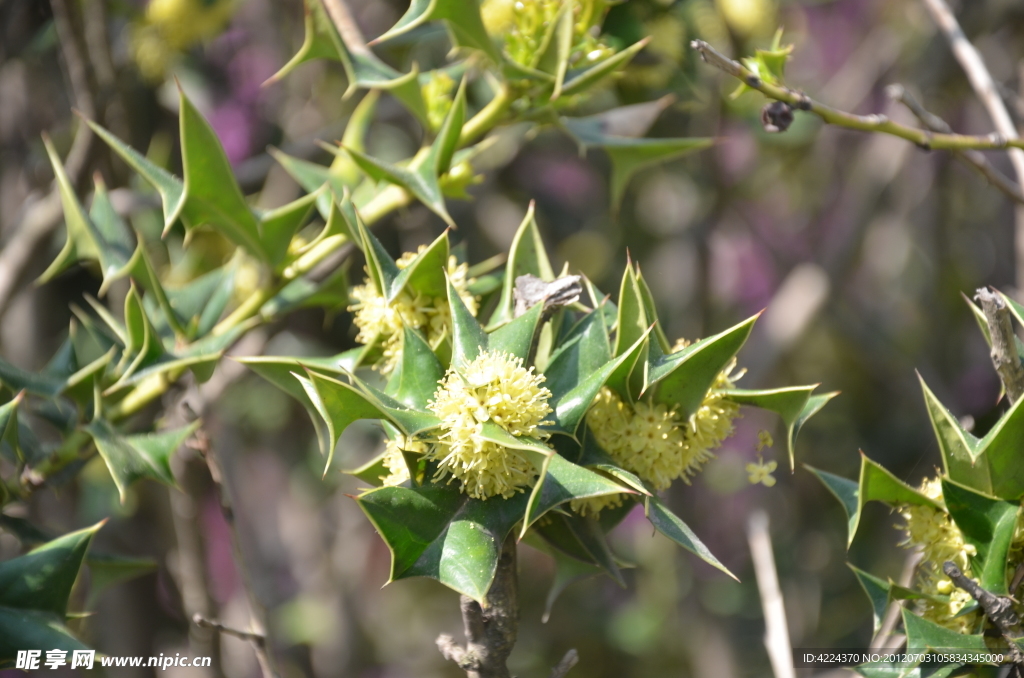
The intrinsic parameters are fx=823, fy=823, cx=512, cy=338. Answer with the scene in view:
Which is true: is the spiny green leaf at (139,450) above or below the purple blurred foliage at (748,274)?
above

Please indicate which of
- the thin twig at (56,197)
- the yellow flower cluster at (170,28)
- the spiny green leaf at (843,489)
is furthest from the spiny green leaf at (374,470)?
the yellow flower cluster at (170,28)

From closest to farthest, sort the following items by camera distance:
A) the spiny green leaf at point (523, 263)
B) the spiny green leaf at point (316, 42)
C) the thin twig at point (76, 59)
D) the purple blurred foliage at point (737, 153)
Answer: the spiny green leaf at point (523, 263) → the spiny green leaf at point (316, 42) → the thin twig at point (76, 59) → the purple blurred foliage at point (737, 153)

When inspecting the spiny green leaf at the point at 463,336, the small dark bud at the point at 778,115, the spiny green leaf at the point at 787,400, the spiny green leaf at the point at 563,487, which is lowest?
the spiny green leaf at the point at 787,400

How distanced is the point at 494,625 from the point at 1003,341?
21.4 inches

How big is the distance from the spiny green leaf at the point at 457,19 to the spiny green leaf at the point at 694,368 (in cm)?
44

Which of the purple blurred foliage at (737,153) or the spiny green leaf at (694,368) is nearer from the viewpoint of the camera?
the spiny green leaf at (694,368)

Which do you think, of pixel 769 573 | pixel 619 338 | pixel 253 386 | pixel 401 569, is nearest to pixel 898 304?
pixel 769 573

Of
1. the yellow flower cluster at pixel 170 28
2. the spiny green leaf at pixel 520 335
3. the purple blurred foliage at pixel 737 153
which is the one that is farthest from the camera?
the purple blurred foliage at pixel 737 153

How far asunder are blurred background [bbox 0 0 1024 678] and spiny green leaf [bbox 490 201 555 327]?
22.7 inches

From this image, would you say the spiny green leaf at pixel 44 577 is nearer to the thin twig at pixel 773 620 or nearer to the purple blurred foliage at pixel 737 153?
the thin twig at pixel 773 620

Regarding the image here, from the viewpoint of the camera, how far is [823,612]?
93.9 inches

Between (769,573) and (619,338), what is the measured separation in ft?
1.83

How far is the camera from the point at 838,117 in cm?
87

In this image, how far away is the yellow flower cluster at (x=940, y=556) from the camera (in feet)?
2.60
